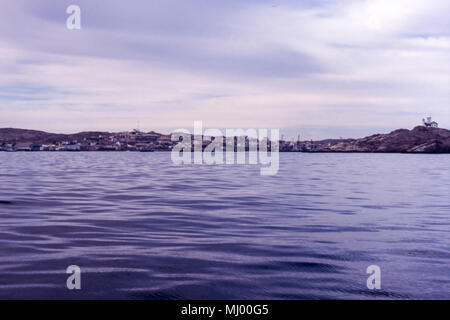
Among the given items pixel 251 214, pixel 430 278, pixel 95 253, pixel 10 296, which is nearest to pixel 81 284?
pixel 10 296

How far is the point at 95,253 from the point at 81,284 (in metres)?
2.68

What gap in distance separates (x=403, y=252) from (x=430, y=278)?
2.69 meters

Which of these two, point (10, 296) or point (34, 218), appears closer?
point (10, 296)

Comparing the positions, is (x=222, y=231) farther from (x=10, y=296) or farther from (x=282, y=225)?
(x=10, y=296)

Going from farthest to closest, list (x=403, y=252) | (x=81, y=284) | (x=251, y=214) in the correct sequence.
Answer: (x=251, y=214) → (x=403, y=252) → (x=81, y=284)

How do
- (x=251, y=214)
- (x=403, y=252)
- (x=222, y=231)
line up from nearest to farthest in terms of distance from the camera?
(x=403, y=252) → (x=222, y=231) → (x=251, y=214)

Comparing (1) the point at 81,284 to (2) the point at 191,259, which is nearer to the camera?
(1) the point at 81,284

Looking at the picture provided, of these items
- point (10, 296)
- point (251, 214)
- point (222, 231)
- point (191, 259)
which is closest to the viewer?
point (10, 296)
